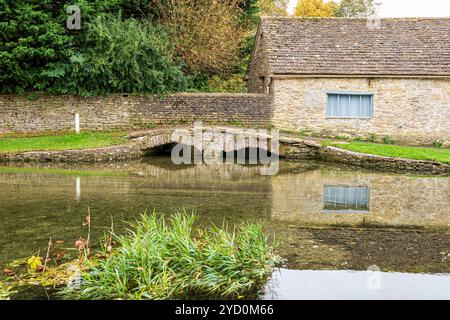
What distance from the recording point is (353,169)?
18.3m

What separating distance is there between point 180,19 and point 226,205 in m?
16.0

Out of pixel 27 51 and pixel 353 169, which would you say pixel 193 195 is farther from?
pixel 27 51

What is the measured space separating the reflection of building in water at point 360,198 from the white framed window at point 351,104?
6.88 m

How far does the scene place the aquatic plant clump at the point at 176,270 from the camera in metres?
6.35

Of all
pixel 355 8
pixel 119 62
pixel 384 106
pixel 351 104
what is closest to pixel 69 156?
pixel 119 62

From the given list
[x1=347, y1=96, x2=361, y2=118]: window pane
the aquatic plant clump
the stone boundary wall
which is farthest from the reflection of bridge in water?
[x1=347, y1=96, x2=361, y2=118]: window pane

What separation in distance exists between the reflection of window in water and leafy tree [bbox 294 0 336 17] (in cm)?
3407

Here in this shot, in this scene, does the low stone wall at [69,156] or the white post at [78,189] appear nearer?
the white post at [78,189]

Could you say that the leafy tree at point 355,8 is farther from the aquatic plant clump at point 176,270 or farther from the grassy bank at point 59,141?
the aquatic plant clump at point 176,270

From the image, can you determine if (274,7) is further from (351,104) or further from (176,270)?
(176,270)

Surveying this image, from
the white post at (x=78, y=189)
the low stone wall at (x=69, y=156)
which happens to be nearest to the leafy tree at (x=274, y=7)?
the low stone wall at (x=69, y=156)

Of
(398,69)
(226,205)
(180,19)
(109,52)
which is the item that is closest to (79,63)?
(109,52)

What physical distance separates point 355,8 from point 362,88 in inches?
1128

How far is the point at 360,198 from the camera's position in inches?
516
